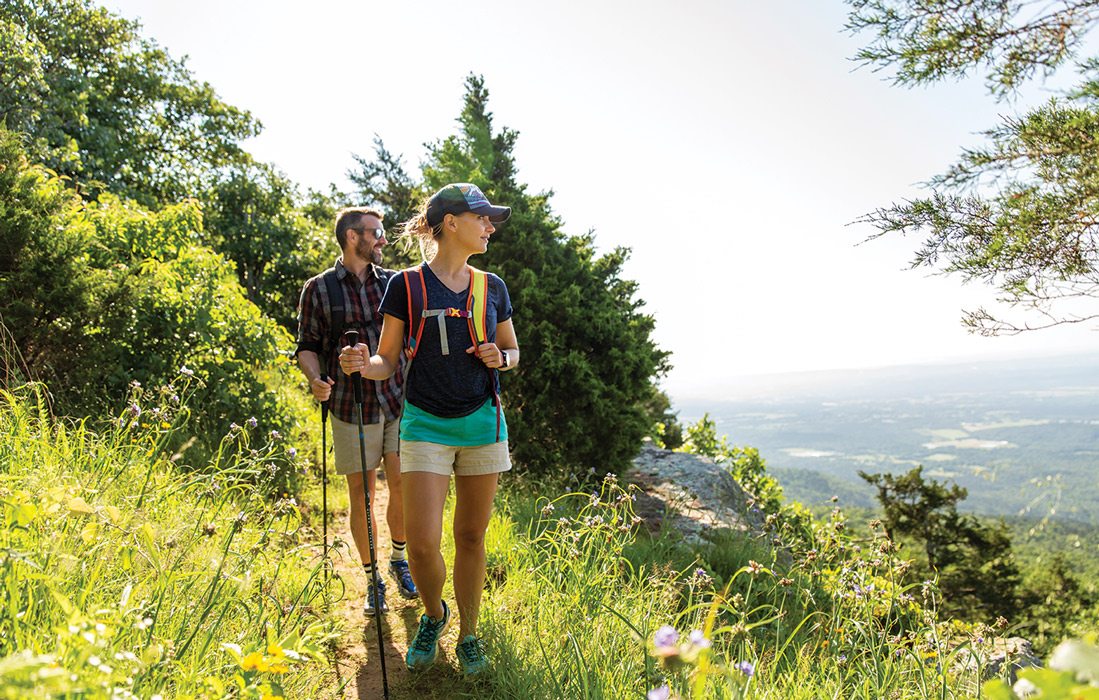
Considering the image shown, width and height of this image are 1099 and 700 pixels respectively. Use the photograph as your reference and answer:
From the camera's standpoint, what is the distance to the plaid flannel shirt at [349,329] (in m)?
3.88

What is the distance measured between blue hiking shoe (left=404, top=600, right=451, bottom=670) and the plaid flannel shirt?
125 cm

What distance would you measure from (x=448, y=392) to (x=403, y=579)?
6.08ft

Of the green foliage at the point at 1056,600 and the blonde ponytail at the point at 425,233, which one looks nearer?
the blonde ponytail at the point at 425,233

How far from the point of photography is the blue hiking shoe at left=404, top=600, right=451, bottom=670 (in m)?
3.16

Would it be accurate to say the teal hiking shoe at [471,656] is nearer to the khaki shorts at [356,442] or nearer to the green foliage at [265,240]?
the khaki shorts at [356,442]

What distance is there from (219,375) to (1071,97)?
7484mm

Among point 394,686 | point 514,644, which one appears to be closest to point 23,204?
point 394,686

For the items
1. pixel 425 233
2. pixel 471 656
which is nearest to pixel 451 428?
pixel 425 233

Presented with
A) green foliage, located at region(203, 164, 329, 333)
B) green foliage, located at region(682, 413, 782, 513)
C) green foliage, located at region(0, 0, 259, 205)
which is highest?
green foliage, located at region(0, 0, 259, 205)

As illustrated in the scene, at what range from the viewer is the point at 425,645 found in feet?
10.4

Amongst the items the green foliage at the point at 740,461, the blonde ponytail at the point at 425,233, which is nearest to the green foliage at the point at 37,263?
the blonde ponytail at the point at 425,233

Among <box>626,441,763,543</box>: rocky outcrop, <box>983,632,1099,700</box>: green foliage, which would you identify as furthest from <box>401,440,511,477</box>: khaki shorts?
<box>626,441,763,543</box>: rocky outcrop

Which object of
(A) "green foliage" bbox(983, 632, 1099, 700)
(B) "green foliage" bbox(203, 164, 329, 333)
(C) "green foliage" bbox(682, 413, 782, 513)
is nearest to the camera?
(A) "green foliage" bbox(983, 632, 1099, 700)

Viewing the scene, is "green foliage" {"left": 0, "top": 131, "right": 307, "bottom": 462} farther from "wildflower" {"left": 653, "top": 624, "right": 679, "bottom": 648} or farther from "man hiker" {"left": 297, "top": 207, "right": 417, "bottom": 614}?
"wildflower" {"left": 653, "top": 624, "right": 679, "bottom": 648}
